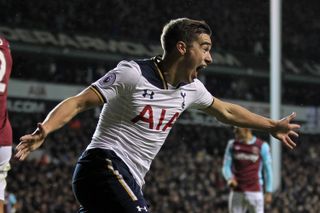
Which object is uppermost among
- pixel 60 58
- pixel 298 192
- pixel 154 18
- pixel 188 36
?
pixel 154 18

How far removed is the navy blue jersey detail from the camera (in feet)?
13.3

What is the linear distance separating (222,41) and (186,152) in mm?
4837

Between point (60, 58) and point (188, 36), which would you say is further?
point (60, 58)

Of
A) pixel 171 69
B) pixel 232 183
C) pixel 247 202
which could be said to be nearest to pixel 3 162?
pixel 171 69

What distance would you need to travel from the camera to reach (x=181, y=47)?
164 inches

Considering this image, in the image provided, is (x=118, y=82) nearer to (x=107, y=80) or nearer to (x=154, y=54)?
(x=107, y=80)

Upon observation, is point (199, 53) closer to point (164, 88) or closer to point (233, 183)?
point (164, 88)

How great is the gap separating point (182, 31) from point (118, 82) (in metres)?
0.52

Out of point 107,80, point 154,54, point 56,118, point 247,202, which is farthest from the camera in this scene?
point 154,54

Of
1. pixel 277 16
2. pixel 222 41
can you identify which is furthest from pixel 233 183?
pixel 222 41

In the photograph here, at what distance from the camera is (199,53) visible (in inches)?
164

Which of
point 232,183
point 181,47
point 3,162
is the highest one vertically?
point 181,47

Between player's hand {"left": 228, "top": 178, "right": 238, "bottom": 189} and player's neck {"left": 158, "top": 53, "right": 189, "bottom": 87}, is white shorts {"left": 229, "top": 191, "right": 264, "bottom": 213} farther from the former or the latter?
player's neck {"left": 158, "top": 53, "right": 189, "bottom": 87}

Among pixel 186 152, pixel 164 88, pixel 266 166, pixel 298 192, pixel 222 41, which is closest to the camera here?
pixel 164 88
